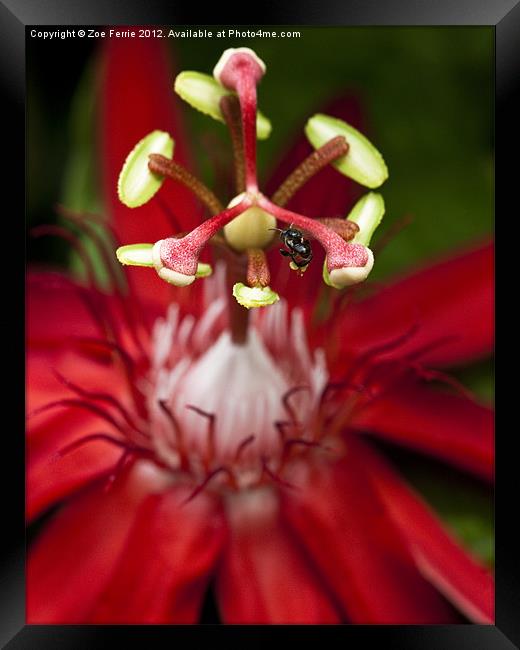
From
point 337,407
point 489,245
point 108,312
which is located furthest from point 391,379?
point 108,312

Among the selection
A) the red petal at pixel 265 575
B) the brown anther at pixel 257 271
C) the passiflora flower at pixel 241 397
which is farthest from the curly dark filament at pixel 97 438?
the brown anther at pixel 257 271

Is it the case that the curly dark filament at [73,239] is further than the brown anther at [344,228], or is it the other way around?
the curly dark filament at [73,239]

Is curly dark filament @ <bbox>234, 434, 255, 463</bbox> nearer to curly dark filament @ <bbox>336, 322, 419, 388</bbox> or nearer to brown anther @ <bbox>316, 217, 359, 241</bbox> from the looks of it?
curly dark filament @ <bbox>336, 322, 419, 388</bbox>

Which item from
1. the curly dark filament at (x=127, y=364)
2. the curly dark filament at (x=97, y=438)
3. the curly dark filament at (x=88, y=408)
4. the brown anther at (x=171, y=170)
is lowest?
the curly dark filament at (x=97, y=438)

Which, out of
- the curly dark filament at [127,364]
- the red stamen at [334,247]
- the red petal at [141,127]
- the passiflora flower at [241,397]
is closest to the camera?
the red stamen at [334,247]

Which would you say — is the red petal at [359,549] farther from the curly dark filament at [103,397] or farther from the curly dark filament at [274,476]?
the curly dark filament at [103,397]

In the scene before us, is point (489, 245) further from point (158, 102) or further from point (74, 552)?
point (74, 552)
